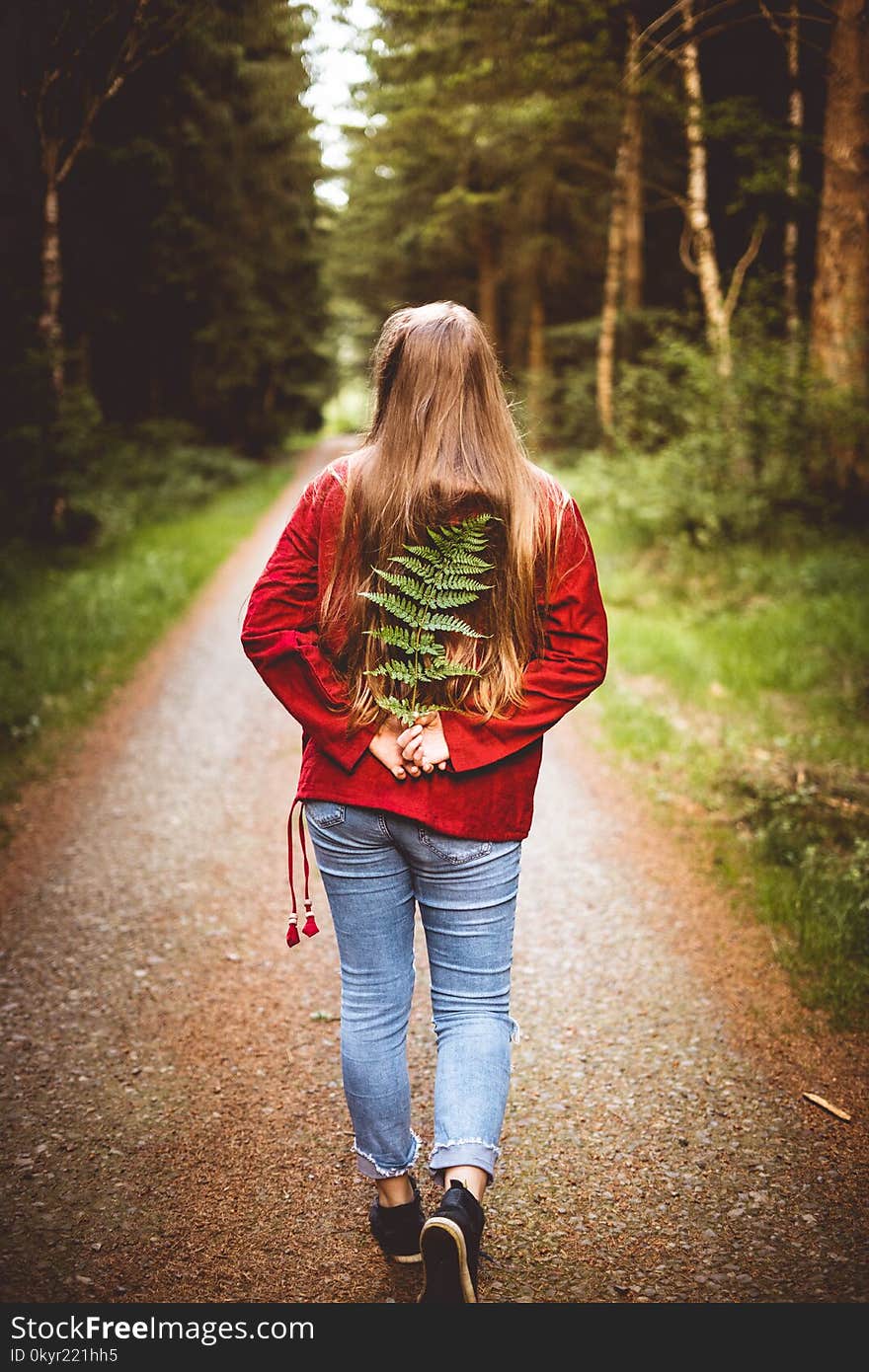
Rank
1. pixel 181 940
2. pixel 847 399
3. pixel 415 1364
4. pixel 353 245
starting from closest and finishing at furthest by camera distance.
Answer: pixel 415 1364 < pixel 181 940 < pixel 847 399 < pixel 353 245

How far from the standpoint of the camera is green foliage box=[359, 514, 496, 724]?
1838mm

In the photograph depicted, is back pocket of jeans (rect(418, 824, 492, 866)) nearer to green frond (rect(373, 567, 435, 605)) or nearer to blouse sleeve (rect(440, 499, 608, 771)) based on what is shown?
blouse sleeve (rect(440, 499, 608, 771))

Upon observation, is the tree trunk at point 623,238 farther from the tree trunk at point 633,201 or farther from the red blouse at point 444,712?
the red blouse at point 444,712

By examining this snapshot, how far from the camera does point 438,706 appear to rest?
189 cm

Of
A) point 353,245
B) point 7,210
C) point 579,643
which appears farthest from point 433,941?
point 353,245

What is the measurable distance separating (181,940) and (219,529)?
11302 millimetres

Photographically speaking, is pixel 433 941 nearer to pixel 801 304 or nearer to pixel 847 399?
pixel 847 399

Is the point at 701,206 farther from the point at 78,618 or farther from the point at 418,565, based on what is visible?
the point at 418,565

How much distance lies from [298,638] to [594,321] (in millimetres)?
17065

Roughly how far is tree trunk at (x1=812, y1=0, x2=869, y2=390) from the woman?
7.59 meters

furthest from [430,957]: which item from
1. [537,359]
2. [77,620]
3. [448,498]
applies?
[537,359]

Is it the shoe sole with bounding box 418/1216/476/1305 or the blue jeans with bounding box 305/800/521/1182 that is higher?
the blue jeans with bounding box 305/800/521/1182

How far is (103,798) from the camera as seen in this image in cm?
517

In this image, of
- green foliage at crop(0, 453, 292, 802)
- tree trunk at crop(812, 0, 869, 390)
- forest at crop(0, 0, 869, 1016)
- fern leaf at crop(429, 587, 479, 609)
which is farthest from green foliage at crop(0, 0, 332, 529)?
tree trunk at crop(812, 0, 869, 390)
